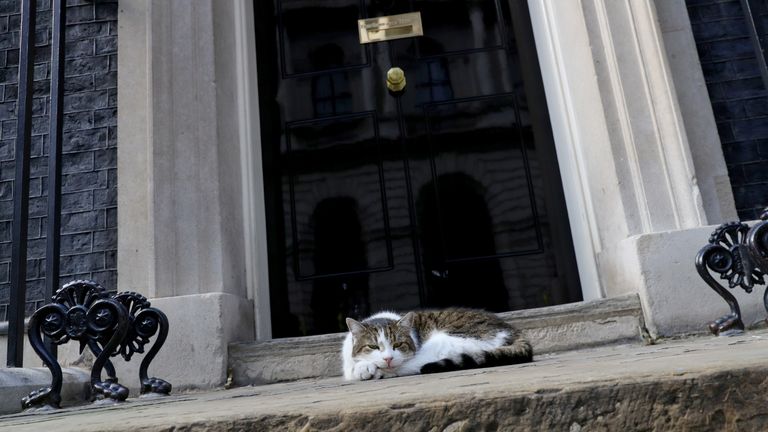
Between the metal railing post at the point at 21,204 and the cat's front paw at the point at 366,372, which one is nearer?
the metal railing post at the point at 21,204

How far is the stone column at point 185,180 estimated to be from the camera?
9.39ft

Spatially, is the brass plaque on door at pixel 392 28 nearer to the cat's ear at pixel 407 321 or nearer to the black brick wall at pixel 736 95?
the black brick wall at pixel 736 95

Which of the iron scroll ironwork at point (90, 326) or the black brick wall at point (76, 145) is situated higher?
the black brick wall at point (76, 145)

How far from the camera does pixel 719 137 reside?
330 cm

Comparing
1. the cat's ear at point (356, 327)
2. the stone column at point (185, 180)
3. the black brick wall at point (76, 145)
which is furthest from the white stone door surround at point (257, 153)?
the cat's ear at point (356, 327)

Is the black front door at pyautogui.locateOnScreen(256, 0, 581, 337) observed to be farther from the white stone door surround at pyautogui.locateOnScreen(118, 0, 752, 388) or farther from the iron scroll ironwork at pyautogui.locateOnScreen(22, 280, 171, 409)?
the iron scroll ironwork at pyautogui.locateOnScreen(22, 280, 171, 409)

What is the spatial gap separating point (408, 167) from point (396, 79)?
1.65 feet

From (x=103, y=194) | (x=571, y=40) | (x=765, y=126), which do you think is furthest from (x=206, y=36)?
(x=765, y=126)

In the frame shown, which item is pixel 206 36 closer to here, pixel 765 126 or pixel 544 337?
pixel 544 337

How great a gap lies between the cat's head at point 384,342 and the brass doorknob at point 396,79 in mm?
1559

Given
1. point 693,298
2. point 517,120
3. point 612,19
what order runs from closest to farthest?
1. point 693,298
2. point 612,19
3. point 517,120

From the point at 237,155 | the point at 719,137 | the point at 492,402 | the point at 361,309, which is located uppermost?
the point at 237,155

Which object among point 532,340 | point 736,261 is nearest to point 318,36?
point 532,340

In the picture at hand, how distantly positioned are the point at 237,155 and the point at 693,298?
7.33 ft
